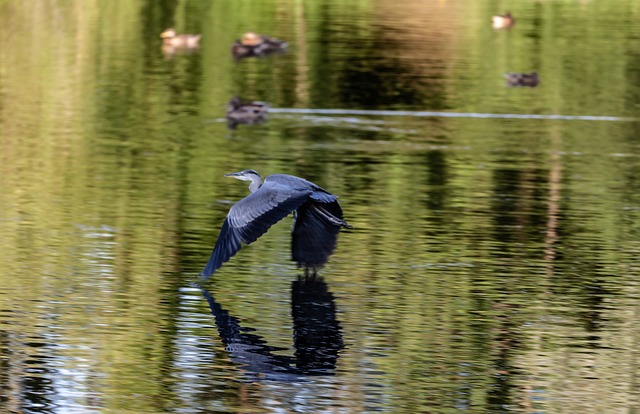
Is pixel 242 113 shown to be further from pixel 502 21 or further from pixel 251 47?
pixel 502 21

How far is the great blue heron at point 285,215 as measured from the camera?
10.5 m

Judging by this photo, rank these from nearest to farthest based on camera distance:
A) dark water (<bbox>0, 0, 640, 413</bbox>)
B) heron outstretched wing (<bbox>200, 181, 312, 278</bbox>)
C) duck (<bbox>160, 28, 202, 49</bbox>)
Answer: dark water (<bbox>0, 0, 640, 413</bbox>) < heron outstretched wing (<bbox>200, 181, 312, 278</bbox>) < duck (<bbox>160, 28, 202, 49</bbox>)

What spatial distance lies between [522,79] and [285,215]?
14742mm

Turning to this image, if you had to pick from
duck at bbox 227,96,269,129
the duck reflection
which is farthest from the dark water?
duck at bbox 227,96,269,129

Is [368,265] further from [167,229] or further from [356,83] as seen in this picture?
[356,83]

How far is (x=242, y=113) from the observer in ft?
66.7

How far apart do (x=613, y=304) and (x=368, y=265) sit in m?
2.12

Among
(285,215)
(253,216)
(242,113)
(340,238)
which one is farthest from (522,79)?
(253,216)

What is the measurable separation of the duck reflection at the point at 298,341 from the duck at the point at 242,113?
9168mm

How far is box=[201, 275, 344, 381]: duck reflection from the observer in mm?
9258

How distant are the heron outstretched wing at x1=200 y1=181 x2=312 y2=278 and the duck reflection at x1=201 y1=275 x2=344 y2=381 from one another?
46 cm

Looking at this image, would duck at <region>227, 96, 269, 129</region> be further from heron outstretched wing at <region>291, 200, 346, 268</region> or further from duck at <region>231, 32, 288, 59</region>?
heron outstretched wing at <region>291, 200, 346, 268</region>

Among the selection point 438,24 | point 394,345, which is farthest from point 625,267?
point 438,24

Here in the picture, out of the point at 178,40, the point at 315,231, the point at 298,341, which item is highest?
the point at 178,40
